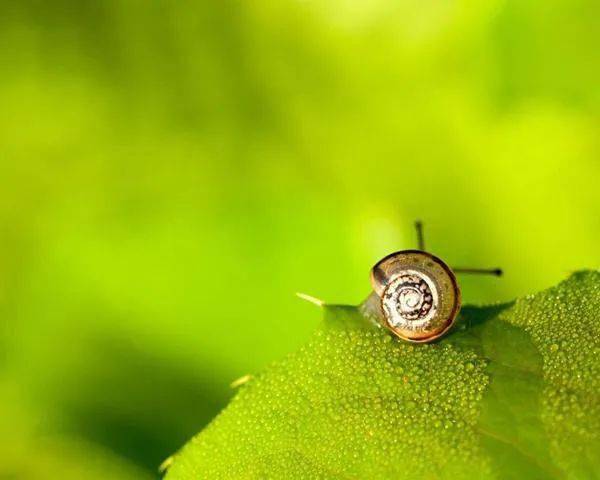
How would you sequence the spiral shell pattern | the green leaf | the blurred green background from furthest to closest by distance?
the blurred green background, the spiral shell pattern, the green leaf

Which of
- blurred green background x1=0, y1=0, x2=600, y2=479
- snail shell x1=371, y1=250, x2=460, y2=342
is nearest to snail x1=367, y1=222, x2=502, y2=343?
snail shell x1=371, y1=250, x2=460, y2=342

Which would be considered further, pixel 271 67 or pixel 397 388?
pixel 271 67

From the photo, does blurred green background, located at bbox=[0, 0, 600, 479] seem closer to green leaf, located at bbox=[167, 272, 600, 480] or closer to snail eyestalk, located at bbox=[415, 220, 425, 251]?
snail eyestalk, located at bbox=[415, 220, 425, 251]

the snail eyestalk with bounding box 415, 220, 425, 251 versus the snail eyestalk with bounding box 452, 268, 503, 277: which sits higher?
the snail eyestalk with bounding box 415, 220, 425, 251

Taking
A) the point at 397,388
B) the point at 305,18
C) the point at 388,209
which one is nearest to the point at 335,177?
the point at 388,209

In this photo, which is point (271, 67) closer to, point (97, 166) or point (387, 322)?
point (97, 166)

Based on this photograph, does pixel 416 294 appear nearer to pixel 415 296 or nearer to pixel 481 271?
Answer: pixel 415 296

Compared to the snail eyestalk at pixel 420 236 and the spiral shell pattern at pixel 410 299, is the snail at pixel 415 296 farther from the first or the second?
the snail eyestalk at pixel 420 236
